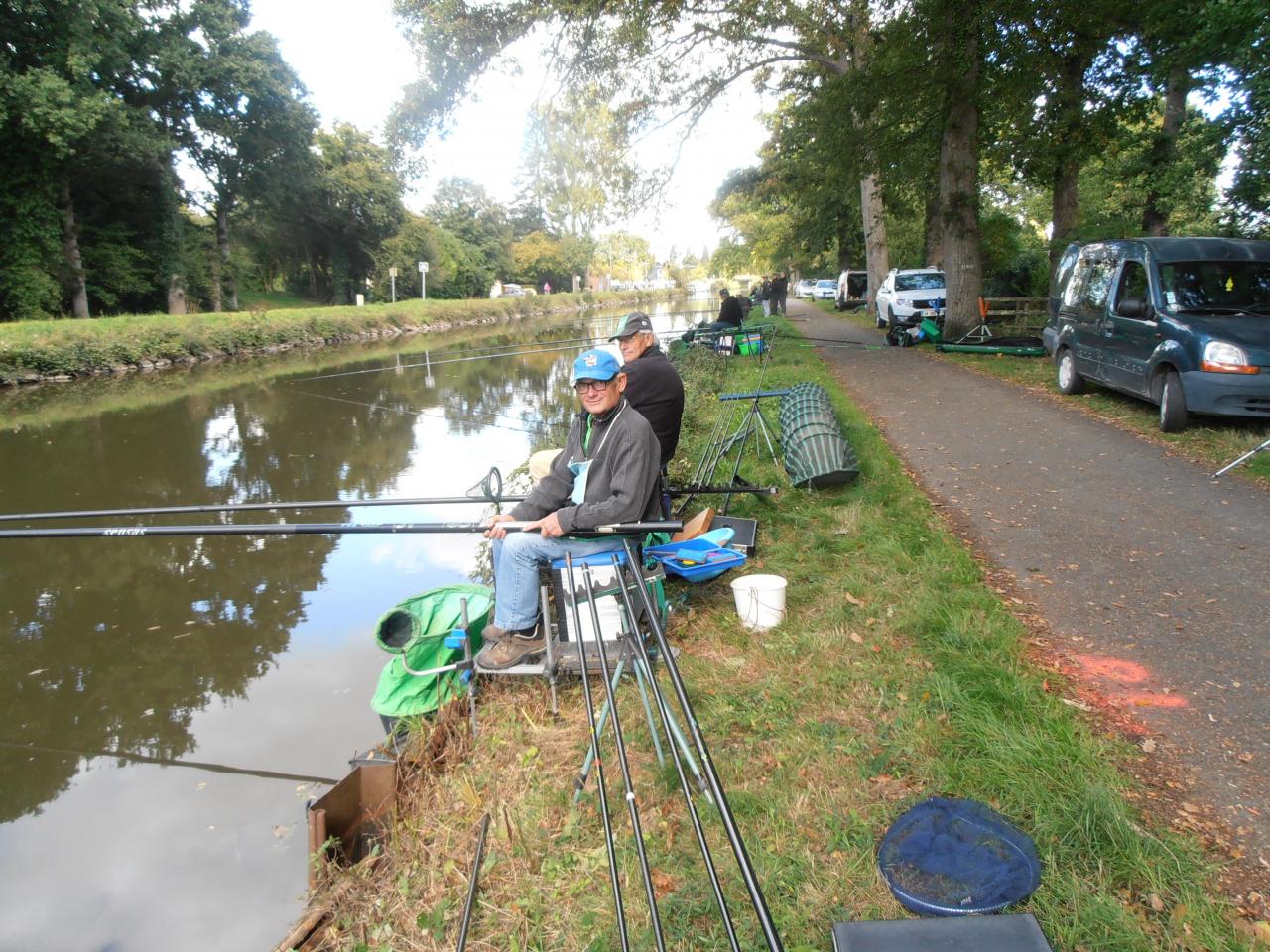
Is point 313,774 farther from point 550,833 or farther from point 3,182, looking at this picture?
point 3,182

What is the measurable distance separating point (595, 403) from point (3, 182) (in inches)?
1354

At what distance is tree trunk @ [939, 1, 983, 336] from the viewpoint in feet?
48.1

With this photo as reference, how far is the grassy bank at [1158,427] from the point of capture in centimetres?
726

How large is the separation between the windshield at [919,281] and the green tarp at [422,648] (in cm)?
2089

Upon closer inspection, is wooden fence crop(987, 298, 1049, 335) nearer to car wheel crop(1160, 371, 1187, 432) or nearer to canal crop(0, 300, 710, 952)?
car wheel crop(1160, 371, 1187, 432)

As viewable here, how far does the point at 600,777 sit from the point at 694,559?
7.56 feet

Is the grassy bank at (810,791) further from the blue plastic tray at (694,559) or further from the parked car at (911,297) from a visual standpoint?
the parked car at (911,297)

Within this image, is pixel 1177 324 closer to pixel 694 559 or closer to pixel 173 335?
pixel 694 559

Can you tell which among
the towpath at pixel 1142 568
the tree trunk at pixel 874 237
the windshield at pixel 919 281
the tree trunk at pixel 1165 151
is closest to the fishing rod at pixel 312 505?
the towpath at pixel 1142 568

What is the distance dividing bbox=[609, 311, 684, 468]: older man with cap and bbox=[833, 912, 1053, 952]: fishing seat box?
4.21 metres

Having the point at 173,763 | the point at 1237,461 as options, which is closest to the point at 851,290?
the point at 1237,461

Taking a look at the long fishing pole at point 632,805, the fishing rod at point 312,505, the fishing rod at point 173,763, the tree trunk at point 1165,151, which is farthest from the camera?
the tree trunk at point 1165,151

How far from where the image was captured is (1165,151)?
1499cm

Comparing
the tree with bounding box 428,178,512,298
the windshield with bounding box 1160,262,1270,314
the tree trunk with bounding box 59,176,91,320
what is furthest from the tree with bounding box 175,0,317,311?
the windshield with bounding box 1160,262,1270,314
